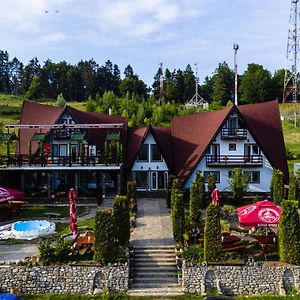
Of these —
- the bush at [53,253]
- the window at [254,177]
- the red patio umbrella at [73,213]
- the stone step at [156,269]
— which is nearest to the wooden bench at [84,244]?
the bush at [53,253]

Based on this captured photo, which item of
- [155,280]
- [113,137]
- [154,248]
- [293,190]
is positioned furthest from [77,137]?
[155,280]

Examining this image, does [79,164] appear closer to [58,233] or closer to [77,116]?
[77,116]

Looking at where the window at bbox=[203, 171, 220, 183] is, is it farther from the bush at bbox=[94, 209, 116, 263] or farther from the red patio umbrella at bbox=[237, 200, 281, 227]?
the bush at bbox=[94, 209, 116, 263]

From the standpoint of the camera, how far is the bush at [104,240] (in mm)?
18094

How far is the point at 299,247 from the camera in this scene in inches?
709

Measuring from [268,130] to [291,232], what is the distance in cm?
1586

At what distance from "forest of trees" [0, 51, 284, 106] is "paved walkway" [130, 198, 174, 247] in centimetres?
4611

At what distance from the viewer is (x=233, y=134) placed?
31.9 m

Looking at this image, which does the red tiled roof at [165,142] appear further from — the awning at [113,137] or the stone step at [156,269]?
the stone step at [156,269]

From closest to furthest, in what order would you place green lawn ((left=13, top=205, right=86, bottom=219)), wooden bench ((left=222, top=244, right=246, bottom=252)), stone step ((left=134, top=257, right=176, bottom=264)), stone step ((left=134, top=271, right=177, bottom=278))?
stone step ((left=134, top=271, right=177, bottom=278)), wooden bench ((left=222, top=244, right=246, bottom=252)), stone step ((left=134, top=257, right=176, bottom=264)), green lawn ((left=13, top=205, right=86, bottom=219))

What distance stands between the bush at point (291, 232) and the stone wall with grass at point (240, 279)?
0.44m

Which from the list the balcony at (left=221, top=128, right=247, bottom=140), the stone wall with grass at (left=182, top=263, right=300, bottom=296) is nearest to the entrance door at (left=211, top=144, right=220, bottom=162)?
the balcony at (left=221, top=128, right=247, bottom=140)

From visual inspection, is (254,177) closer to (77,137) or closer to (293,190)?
(293,190)

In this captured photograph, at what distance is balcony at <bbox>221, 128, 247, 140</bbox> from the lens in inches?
1253
